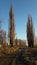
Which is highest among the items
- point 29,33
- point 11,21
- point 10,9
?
point 10,9

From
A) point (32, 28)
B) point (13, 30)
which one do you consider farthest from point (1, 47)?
point (32, 28)

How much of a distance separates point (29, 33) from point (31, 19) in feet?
11.9

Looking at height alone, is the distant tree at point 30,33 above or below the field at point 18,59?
above

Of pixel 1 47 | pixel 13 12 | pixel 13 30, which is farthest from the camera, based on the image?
pixel 13 12

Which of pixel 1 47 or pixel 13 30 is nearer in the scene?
pixel 1 47

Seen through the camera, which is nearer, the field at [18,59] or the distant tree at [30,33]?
the field at [18,59]

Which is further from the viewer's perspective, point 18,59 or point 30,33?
point 30,33

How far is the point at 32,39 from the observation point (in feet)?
117

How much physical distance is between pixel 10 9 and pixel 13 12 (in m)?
1.00

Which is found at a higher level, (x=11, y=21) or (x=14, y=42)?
(x=11, y=21)

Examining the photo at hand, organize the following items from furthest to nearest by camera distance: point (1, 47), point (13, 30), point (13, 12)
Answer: point (13, 12)
point (13, 30)
point (1, 47)

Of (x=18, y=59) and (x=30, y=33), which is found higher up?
(x=30, y=33)

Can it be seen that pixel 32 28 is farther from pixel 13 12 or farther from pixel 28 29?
pixel 13 12

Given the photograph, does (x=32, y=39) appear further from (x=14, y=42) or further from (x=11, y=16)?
(x=11, y=16)
